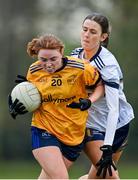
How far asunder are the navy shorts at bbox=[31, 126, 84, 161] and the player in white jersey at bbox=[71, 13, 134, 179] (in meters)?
0.22

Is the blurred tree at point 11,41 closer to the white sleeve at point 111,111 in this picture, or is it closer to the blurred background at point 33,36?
the blurred background at point 33,36

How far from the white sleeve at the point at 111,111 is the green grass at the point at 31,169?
24.2 feet

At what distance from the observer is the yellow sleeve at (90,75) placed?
7371 mm

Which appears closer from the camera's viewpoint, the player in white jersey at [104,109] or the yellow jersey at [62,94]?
the yellow jersey at [62,94]

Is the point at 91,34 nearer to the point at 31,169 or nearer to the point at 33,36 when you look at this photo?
the point at 31,169

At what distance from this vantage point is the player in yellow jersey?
7242 millimetres

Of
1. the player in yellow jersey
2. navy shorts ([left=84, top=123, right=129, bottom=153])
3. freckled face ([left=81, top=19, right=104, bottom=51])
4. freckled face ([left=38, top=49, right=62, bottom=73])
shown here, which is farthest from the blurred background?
freckled face ([left=38, top=49, right=62, bottom=73])

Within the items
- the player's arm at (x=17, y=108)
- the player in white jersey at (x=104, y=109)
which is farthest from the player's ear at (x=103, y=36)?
the player's arm at (x=17, y=108)

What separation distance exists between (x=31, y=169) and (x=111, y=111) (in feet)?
30.8

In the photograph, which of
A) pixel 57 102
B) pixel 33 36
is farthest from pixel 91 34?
pixel 33 36

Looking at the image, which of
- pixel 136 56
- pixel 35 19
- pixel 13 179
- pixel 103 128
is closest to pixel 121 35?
pixel 136 56

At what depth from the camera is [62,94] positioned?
7.33 m

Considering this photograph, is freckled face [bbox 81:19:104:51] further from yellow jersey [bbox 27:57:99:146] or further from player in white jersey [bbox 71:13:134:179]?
yellow jersey [bbox 27:57:99:146]

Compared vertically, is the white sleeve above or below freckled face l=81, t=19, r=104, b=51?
below
